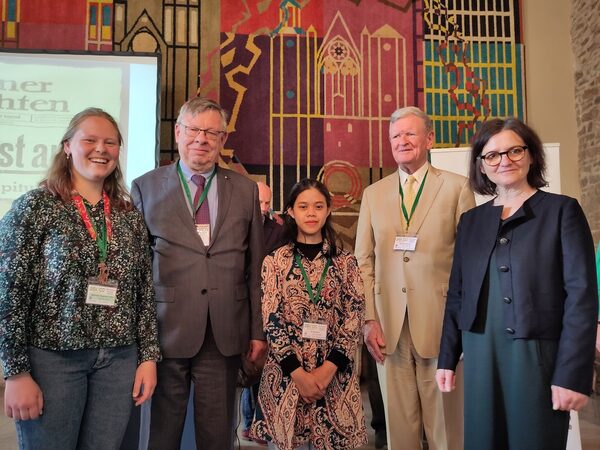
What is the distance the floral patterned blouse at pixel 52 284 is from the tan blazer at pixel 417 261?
3.94 feet

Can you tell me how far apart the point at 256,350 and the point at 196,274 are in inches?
15.9

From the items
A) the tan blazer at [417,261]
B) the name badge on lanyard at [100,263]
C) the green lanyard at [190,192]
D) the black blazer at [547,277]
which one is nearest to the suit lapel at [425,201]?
the tan blazer at [417,261]

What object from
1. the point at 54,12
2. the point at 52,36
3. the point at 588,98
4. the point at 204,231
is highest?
the point at 54,12

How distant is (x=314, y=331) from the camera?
1.97 meters

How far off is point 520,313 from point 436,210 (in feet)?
3.01

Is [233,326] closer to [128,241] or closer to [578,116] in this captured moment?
[128,241]

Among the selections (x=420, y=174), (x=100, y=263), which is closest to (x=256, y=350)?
(x=100, y=263)

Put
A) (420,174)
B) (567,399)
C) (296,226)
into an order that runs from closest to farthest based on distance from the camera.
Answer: (567,399)
(296,226)
(420,174)

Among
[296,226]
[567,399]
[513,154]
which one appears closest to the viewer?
[567,399]

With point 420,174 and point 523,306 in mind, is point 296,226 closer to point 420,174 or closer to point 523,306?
point 420,174

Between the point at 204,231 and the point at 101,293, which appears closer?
the point at 101,293

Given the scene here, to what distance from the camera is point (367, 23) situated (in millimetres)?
4914

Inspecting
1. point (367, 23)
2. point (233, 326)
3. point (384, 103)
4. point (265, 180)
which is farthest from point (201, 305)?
point (367, 23)

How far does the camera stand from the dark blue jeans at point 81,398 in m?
1.45
